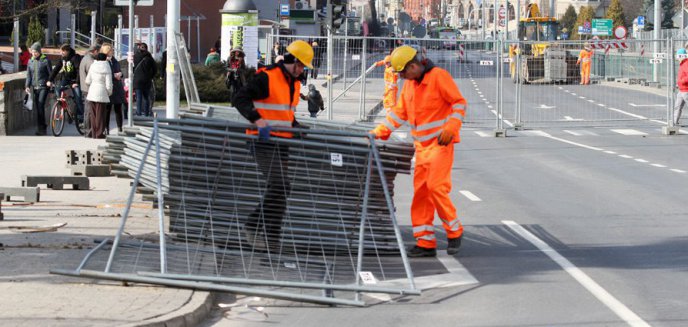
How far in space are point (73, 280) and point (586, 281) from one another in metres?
3.89

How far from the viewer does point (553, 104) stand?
42000mm

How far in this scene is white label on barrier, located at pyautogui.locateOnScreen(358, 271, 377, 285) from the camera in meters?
9.86

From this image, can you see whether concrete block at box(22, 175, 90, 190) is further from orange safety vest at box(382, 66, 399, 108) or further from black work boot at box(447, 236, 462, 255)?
orange safety vest at box(382, 66, 399, 108)

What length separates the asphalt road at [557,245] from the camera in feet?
28.8

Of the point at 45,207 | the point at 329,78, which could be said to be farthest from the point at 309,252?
the point at 329,78

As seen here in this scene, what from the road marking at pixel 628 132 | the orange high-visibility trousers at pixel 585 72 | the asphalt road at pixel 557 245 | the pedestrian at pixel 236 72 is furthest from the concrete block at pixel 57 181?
the orange high-visibility trousers at pixel 585 72

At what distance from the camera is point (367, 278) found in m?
9.96

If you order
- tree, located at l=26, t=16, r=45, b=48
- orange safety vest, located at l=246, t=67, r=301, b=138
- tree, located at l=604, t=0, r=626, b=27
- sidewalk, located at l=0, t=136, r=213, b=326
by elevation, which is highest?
tree, located at l=604, t=0, r=626, b=27

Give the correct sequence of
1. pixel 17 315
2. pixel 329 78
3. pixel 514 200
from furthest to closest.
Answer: pixel 329 78 < pixel 514 200 < pixel 17 315

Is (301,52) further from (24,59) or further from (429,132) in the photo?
(24,59)

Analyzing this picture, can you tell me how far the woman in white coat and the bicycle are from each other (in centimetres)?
101

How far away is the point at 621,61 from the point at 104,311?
5000 cm

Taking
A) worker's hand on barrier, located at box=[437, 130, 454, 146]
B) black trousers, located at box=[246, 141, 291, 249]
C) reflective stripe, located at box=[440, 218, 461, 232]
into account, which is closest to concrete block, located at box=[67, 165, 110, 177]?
black trousers, located at box=[246, 141, 291, 249]

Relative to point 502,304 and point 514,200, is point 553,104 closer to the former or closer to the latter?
point 514,200
